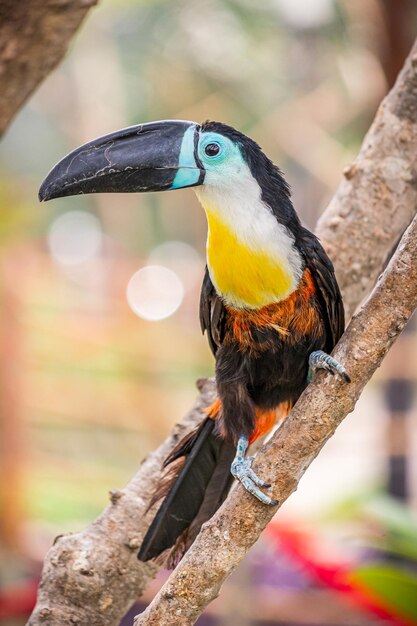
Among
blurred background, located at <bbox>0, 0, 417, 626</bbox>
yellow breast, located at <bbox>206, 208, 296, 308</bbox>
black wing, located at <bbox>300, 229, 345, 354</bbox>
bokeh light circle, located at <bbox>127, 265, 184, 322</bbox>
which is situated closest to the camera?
yellow breast, located at <bbox>206, 208, 296, 308</bbox>

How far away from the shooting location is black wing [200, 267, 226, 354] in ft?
7.02

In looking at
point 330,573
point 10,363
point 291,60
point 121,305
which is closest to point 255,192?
point 330,573

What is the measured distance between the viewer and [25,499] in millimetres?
5305

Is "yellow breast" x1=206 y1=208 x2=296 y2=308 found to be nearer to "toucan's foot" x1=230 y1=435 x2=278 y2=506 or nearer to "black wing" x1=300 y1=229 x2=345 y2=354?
"black wing" x1=300 y1=229 x2=345 y2=354

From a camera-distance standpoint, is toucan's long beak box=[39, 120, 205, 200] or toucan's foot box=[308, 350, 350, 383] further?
toucan's long beak box=[39, 120, 205, 200]

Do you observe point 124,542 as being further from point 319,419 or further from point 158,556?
point 319,419

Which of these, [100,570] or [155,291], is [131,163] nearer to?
[100,570]

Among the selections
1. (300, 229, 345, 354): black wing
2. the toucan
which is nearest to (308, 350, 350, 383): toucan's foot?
the toucan

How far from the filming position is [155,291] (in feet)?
24.1

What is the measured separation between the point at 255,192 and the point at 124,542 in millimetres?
979

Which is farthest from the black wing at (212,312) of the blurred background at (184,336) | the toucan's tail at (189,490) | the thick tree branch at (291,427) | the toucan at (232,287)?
the blurred background at (184,336)

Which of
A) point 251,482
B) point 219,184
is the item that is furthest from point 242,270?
point 251,482

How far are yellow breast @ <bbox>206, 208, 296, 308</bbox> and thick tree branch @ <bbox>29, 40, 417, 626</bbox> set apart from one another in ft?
0.88

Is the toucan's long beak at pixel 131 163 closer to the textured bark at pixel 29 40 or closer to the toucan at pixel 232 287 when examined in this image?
the toucan at pixel 232 287
